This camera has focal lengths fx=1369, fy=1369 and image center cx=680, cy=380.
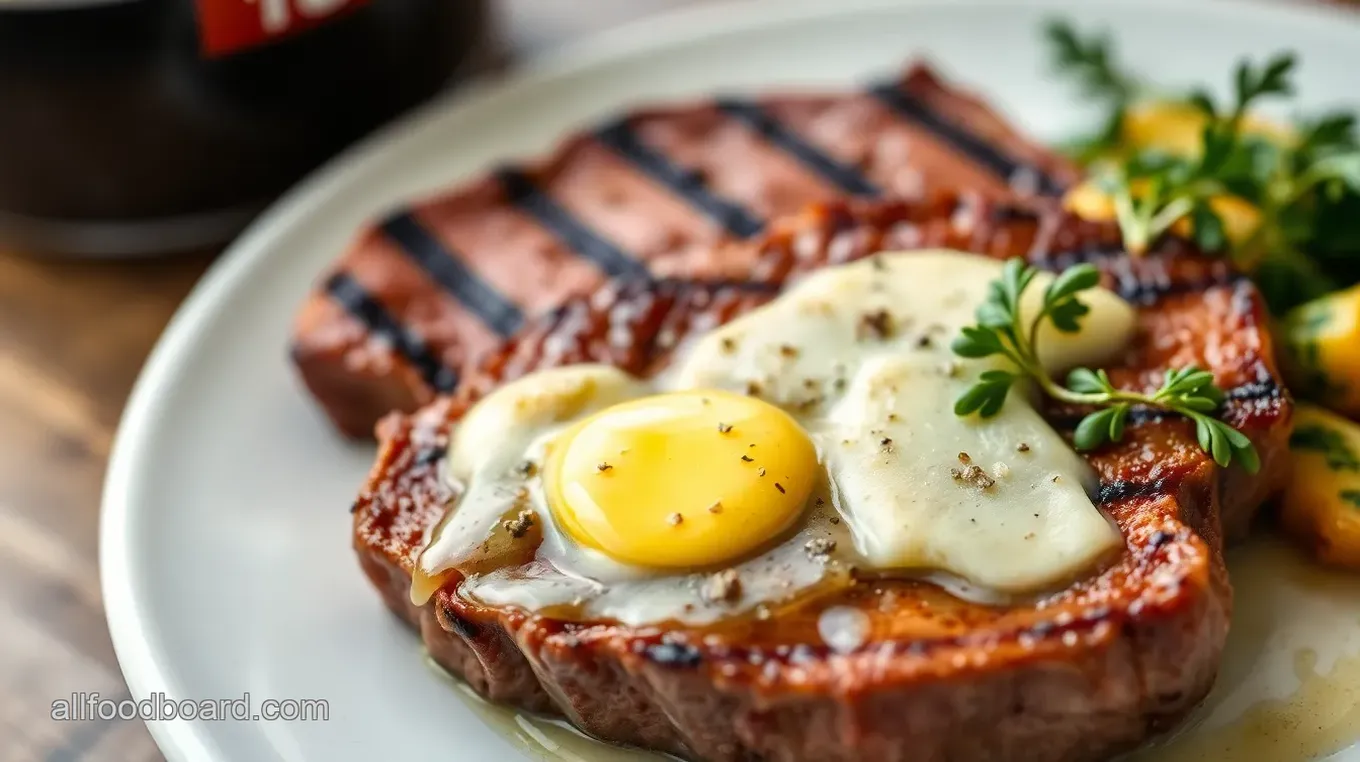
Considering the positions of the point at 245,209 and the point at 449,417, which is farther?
the point at 245,209

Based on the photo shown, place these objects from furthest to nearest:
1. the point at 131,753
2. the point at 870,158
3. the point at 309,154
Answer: the point at 309,154
the point at 870,158
the point at 131,753

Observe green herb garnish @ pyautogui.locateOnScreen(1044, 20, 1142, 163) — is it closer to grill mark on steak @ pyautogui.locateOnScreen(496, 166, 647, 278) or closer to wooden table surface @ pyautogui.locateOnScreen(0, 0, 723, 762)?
grill mark on steak @ pyautogui.locateOnScreen(496, 166, 647, 278)

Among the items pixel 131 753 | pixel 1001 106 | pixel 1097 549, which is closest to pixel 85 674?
pixel 131 753

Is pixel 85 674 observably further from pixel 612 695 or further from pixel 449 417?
pixel 612 695

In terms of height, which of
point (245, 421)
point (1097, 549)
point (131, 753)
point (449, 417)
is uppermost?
point (1097, 549)

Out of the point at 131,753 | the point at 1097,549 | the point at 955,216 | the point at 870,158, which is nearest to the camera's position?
the point at 1097,549

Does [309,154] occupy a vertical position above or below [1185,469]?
below

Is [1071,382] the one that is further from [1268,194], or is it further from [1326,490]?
[1268,194]
